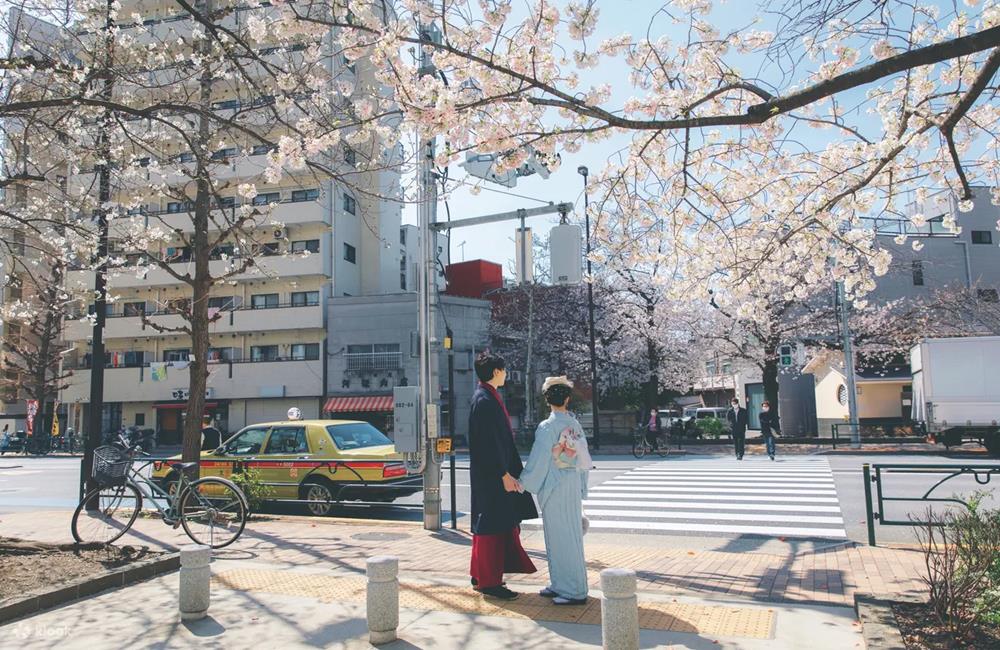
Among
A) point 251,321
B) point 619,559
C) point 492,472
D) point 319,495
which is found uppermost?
point 251,321

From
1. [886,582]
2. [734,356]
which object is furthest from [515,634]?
[734,356]

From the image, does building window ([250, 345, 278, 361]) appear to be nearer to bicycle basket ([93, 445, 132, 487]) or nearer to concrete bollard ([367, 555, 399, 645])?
bicycle basket ([93, 445, 132, 487])

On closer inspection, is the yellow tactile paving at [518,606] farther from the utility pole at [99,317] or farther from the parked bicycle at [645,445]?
the parked bicycle at [645,445]

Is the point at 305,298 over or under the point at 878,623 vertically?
over

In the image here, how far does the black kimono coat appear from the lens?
19.4 feet

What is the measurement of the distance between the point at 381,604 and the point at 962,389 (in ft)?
69.9

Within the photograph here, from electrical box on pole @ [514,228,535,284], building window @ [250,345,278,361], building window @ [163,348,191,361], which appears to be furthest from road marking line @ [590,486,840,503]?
building window @ [163,348,191,361]

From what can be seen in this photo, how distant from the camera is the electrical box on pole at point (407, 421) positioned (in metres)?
9.65

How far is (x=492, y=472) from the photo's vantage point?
597 centimetres

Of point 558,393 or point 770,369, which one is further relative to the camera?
point 770,369

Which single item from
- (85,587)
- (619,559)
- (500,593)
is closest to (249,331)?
(85,587)

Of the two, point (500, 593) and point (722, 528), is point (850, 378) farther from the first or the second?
point (500, 593)

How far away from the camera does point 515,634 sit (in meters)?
4.99

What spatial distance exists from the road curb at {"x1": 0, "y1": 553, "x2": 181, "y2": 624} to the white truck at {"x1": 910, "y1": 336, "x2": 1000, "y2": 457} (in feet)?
69.7
